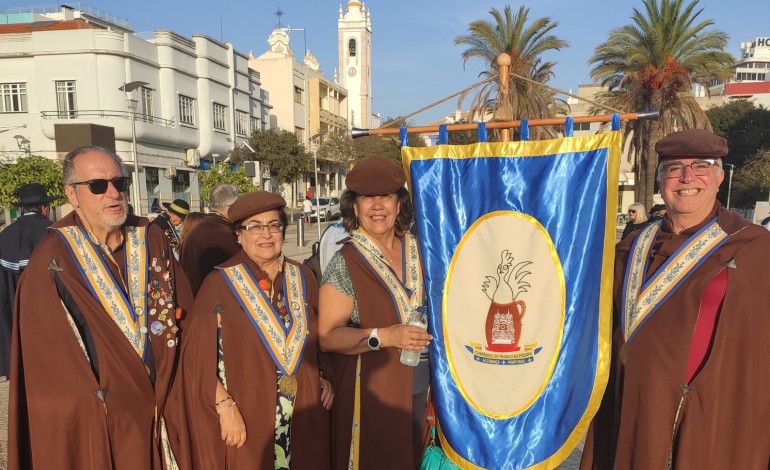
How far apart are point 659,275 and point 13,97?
31930mm

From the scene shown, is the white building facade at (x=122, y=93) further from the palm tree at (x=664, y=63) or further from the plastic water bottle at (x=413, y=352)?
the plastic water bottle at (x=413, y=352)

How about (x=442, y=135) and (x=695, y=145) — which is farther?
(x=442, y=135)

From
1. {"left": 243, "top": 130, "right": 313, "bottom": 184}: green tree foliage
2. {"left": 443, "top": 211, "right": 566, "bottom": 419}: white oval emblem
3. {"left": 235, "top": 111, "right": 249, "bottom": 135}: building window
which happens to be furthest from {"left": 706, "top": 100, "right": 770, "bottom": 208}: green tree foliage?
{"left": 443, "top": 211, "right": 566, "bottom": 419}: white oval emblem

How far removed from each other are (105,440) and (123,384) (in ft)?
0.82

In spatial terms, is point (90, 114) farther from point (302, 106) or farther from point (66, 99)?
point (302, 106)

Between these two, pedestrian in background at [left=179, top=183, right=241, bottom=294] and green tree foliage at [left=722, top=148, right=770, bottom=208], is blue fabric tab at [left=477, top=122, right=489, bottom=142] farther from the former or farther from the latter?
green tree foliage at [left=722, top=148, right=770, bottom=208]

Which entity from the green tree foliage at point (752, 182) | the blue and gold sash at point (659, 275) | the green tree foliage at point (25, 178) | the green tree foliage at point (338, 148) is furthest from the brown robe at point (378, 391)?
the green tree foliage at point (338, 148)

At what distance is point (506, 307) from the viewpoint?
9.51ft

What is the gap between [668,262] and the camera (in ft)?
8.41

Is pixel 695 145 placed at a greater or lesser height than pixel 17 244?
greater

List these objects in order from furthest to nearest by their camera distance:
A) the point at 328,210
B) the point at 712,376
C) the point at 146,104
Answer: the point at 328,210, the point at 146,104, the point at 712,376

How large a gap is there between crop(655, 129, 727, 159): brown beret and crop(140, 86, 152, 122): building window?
2798 centimetres

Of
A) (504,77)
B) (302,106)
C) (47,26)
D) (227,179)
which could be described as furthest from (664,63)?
(302,106)

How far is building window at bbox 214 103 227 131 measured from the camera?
33.2 metres
